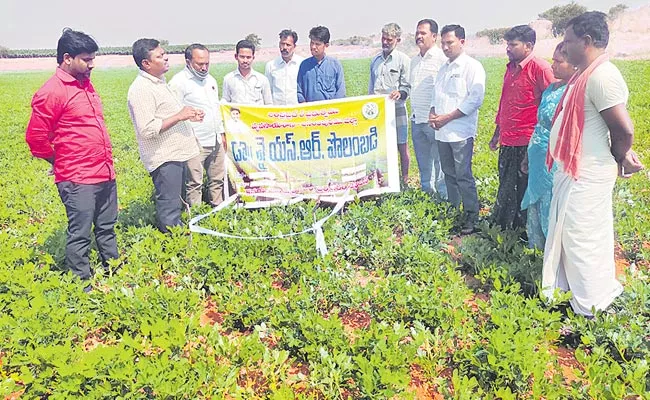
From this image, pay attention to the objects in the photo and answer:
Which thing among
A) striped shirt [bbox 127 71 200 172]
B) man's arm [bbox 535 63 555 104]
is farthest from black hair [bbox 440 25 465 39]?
striped shirt [bbox 127 71 200 172]

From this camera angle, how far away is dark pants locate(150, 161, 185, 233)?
5.00m

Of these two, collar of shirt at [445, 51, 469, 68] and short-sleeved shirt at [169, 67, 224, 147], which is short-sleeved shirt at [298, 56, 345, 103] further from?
collar of shirt at [445, 51, 469, 68]

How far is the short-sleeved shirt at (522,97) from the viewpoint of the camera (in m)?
4.66

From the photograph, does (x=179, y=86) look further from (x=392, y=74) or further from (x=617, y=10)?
(x=617, y=10)

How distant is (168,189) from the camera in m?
5.05

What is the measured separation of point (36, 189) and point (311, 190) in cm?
500

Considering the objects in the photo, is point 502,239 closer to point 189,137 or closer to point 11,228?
point 189,137

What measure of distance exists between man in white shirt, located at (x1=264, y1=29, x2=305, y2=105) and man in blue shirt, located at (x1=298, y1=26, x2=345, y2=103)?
6.5 inches

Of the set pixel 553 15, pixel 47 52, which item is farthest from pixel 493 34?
pixel 47 52

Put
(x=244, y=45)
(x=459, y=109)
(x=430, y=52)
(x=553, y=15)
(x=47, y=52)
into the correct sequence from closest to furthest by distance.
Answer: (x=459, y=109)
(x=430, y=52)
(x=244, y=45)
(x=553, y=15)
(x=47, y=52)

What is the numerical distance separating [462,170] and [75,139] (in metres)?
3.87

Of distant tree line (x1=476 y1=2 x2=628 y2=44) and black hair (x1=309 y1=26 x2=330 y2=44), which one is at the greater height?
distant tree line (x1=476 y1=2 x2=628 y2=44)

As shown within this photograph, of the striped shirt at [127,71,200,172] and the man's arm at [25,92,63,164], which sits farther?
the striped shirt at [127,71,200,172]

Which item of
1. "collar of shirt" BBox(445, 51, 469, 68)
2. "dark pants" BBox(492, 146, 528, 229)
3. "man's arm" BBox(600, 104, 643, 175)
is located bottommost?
"dark pants" BBox(492, 146, 528, 229)
